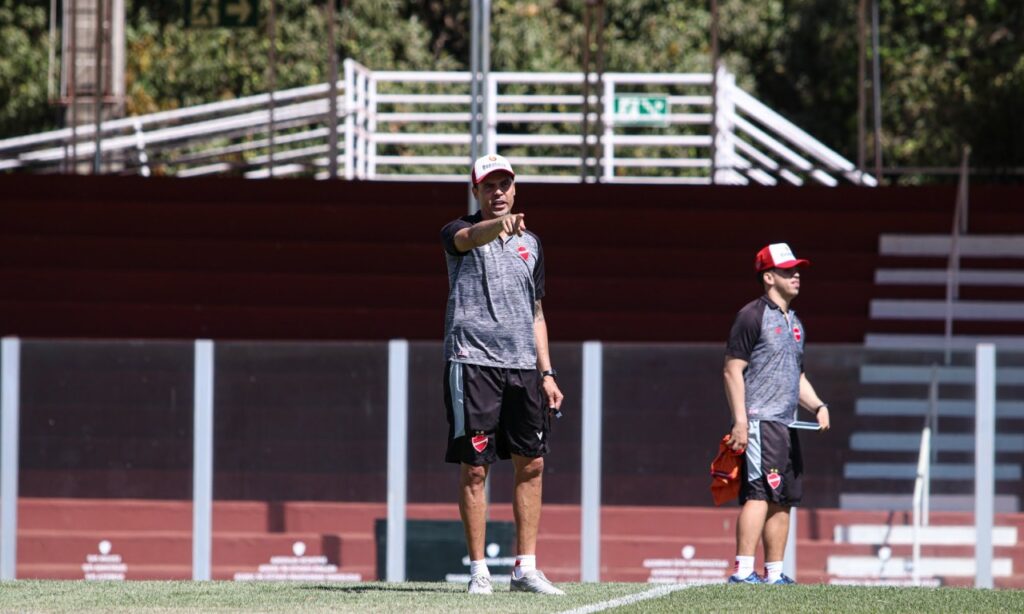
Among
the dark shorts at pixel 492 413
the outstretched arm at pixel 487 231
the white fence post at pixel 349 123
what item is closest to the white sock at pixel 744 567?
the dark shorts at pixel 492 413

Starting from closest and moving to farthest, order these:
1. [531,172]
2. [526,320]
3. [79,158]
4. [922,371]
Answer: [526,320], [922,371], [79,158], [531,172]

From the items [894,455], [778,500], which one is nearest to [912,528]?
[894,455]

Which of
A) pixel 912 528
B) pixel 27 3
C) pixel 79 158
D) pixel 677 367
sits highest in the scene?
pixel 27 3

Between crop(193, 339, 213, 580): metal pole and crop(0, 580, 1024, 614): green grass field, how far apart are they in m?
4.04

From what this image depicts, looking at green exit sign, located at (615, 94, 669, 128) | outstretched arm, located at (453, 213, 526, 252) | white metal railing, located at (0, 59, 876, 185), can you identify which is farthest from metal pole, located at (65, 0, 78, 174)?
outstretched arm, located at (453, 213, 526, 252)

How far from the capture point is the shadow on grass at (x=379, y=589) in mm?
6973

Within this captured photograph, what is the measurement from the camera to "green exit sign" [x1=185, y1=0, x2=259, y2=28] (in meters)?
18.9

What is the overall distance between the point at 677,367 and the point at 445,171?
51.9 feet

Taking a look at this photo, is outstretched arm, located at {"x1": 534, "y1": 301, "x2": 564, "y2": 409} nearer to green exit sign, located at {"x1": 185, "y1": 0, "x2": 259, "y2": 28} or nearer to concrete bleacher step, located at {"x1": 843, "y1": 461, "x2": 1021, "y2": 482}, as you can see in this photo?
concrete bleacher step, located at {"x1": 843, "y1": 461, "x2": 1021, "y2": 482}

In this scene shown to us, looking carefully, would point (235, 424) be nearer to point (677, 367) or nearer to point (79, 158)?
point (677, 367)

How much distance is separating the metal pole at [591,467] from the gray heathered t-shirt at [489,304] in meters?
4.44

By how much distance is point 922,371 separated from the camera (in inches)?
447

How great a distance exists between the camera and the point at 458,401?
22.4ft

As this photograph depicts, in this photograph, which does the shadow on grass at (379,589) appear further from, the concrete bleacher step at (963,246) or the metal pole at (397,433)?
the concrete bleacher step at (963,246)
